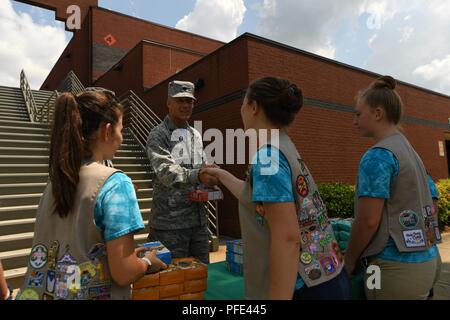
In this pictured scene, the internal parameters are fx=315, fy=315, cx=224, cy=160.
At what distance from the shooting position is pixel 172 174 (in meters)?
2.33

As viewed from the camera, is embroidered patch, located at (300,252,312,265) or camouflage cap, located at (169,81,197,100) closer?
embroidered patch, located at (300,252,312,265)

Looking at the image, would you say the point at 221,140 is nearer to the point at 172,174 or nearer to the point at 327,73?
the point at 327,73

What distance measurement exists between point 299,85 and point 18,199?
6840mm

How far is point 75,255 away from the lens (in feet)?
3.92

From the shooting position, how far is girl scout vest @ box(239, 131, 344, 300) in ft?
4.06

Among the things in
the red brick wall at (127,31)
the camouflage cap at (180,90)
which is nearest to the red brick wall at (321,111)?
the camouflage cap at (180,90)

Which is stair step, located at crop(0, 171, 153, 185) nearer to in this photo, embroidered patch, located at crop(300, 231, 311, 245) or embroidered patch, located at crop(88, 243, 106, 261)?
embroidered patch, located at crop(88, 243, 106, 261)

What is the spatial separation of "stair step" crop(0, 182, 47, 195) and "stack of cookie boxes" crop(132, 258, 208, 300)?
5.18 meters

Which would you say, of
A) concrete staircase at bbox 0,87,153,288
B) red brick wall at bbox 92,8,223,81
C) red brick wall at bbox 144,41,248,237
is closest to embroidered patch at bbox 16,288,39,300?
concrete staircase at bbox 0,87,153,288

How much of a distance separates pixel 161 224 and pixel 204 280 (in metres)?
0.81

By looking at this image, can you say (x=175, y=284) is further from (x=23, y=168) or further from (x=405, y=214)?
(x=23, y=168)

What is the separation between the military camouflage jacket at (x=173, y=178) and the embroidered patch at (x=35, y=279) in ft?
3.76

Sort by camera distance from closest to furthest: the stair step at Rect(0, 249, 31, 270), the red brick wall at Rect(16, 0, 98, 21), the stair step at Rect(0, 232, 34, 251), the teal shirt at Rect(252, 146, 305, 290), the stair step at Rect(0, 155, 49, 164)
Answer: the teal shirt at Rect(252, 146, 305, 290) → the stair step at Rect(0, 249, 31, 270) → the stair step at Rect(0, 232, 34, 251) → the stair step at Rect(0, 155, 49, 164) → the red brick wall at Rect(16, 0, 98, 21)
